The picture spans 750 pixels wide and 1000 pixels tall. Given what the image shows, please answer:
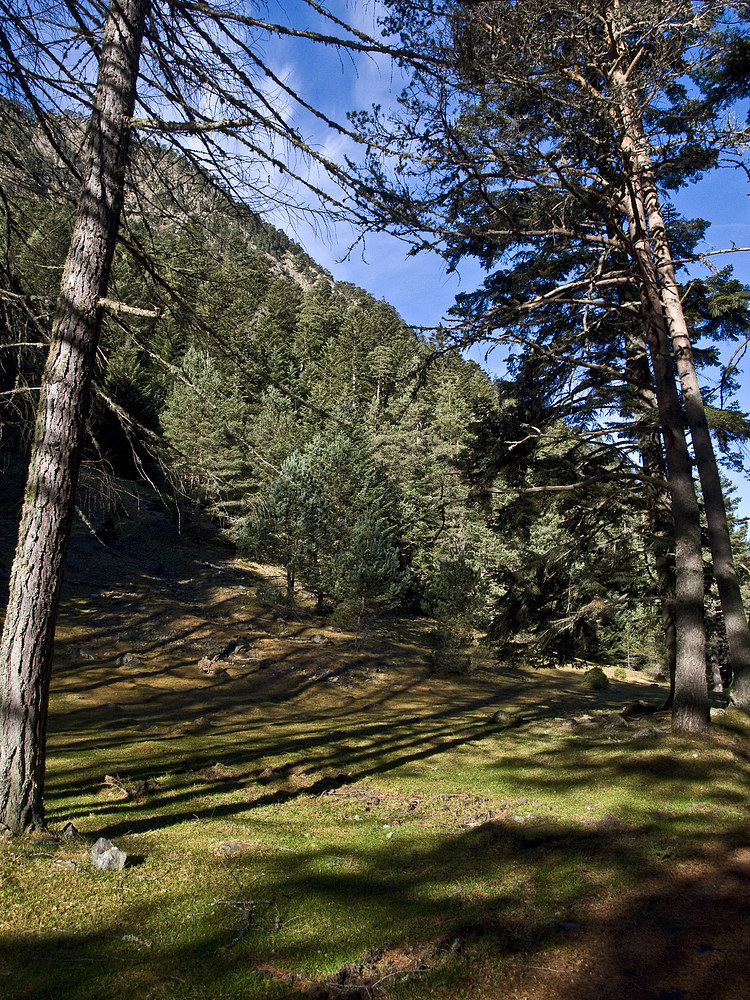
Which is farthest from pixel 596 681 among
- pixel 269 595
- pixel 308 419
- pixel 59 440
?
pixel 59 440

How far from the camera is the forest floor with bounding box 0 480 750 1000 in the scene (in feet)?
10.2

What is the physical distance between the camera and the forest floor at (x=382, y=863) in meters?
3.10

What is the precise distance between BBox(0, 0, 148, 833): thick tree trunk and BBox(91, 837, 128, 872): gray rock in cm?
52

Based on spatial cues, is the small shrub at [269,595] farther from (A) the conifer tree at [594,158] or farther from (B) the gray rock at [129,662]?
(A) the conifer tree at [594,158]

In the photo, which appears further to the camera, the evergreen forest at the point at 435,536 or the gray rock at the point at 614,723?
the gray rock at the point at 614,723

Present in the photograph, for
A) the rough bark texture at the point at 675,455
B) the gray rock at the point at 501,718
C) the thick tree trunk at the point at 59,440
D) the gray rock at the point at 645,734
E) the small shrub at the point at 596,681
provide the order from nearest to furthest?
the thick tree trunk at the point at 59,440
the rough bark texture at the point at 675,455
the gray rock at the point at 645,734
the gray rock at the point at 501,718
the small shrub at the point at 596,681

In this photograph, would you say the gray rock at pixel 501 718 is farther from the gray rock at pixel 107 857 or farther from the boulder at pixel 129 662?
the boulder at pixel 129 662

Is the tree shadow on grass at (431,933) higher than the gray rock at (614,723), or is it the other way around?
the tree shadow on grass at (431,933)

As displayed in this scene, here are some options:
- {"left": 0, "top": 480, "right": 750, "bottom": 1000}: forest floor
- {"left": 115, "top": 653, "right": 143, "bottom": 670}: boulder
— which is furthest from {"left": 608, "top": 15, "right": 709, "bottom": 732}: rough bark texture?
{"left": 115, "top": 653, "right": 143, "bottom": 670}: boulder

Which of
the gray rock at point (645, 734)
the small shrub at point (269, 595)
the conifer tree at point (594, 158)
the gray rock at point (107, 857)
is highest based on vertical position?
the conifer tree at point (594, 158)

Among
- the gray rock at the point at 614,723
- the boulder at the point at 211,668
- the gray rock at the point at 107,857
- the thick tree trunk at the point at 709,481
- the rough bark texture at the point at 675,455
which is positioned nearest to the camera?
the gray rock at the point at 107,857

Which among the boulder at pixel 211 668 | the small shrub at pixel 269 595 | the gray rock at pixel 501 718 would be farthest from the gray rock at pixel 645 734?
the small shrub at pixel 269 595

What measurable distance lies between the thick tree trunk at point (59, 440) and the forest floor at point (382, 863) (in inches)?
29.3

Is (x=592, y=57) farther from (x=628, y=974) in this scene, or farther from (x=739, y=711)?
(x=628, y=974)
